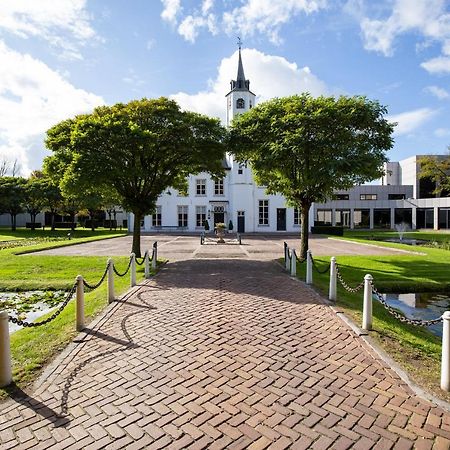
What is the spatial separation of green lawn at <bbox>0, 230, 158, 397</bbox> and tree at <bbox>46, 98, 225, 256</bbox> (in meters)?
2.90

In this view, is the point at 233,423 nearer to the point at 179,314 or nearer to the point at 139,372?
the point at 139,372

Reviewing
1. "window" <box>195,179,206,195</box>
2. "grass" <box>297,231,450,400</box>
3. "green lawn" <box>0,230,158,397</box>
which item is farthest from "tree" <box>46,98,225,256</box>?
"window" <box>195,179,206,195</box>

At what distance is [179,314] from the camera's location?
687 cm

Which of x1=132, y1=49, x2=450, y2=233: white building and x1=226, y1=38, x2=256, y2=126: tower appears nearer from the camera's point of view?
x1=132, y1=49, x2=450, y2=233: white building

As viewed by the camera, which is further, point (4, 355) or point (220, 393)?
point (4, 355)

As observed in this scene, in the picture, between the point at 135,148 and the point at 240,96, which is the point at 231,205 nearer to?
the point at 240,96

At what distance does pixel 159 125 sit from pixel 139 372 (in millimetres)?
10386

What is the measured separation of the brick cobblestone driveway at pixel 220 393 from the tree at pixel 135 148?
6.98 metres

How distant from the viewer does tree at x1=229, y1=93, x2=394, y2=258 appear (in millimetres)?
11930

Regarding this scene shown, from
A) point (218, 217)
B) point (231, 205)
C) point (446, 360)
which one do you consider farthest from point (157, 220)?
point (446, 360)

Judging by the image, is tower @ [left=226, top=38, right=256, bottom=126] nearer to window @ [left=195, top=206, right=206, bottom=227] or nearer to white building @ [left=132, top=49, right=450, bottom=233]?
white building @ [left=132, top=49, right=450, bottom=233]

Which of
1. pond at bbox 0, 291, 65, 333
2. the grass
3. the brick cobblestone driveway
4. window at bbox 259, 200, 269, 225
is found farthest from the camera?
window at bbox 259, 200, 269, 225

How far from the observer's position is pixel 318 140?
1246 centimetres

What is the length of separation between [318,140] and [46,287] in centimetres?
1011
